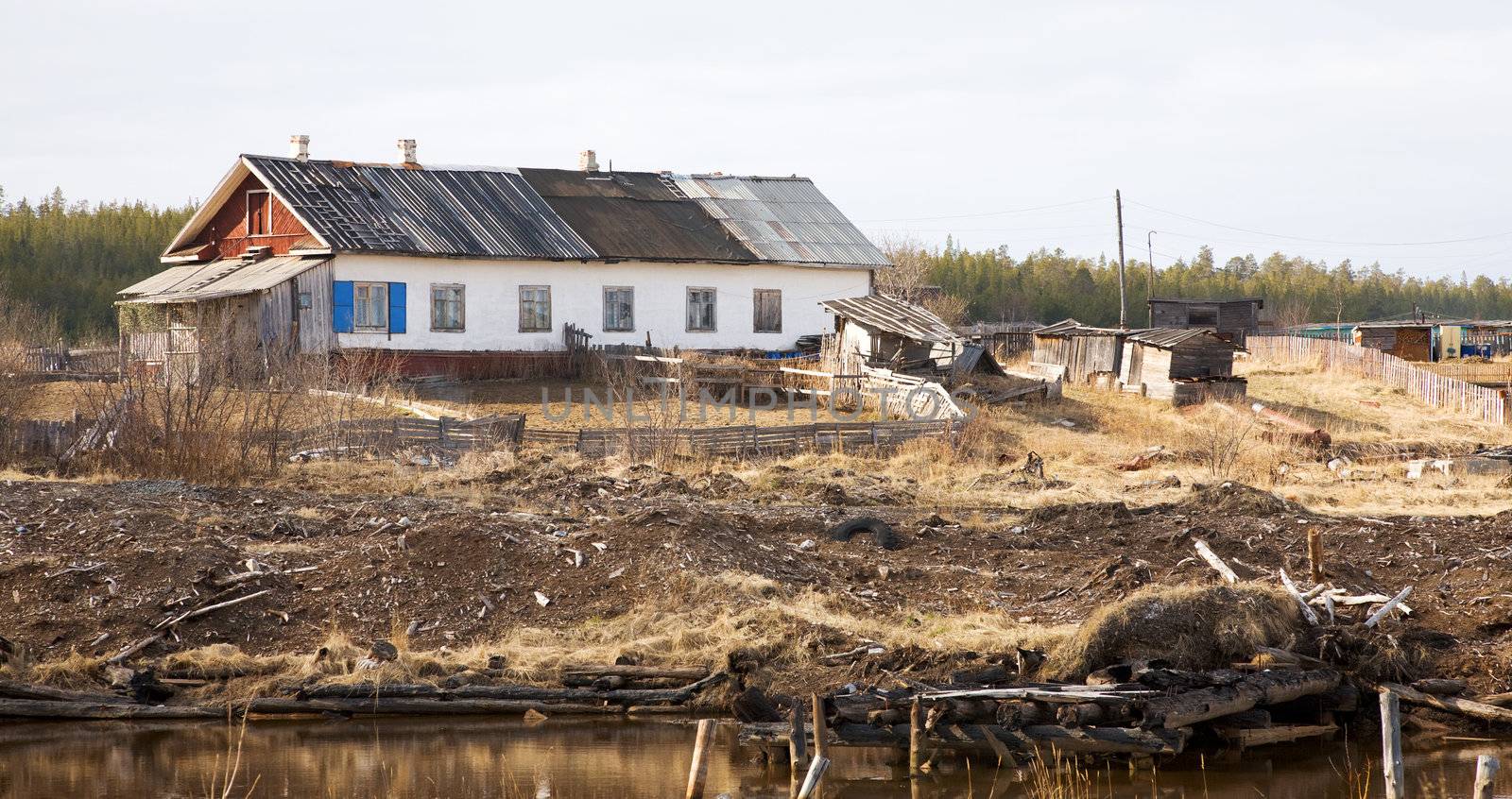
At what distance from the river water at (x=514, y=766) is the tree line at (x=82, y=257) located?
1677 inches

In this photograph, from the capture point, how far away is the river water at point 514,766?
394 inches

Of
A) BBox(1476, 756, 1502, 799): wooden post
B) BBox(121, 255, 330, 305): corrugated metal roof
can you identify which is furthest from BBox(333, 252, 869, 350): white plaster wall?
BBox(1476, 756, 1502, 799): wooden post

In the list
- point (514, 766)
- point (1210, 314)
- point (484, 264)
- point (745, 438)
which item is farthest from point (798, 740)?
point (1210, 314)

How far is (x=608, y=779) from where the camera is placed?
1027 cm

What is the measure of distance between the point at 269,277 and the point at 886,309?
13064 millimetres

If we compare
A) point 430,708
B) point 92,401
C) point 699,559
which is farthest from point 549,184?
point 430,708

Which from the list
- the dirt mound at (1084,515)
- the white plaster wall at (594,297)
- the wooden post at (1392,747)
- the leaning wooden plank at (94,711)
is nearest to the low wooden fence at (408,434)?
the dirt mound at (1084,515)

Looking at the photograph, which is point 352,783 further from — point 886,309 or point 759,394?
point 886,309

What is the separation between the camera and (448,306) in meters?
32.5

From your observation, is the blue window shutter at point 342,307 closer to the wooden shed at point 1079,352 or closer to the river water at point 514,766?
the wooden shed at point 1079,352

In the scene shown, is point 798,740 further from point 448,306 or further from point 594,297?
point 594,297

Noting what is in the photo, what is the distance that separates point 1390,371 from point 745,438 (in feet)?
71.9

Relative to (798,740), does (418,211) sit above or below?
above

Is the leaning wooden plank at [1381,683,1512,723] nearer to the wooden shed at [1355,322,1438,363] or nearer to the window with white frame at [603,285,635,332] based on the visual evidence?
the window with white frame at [603,285,635,332]
